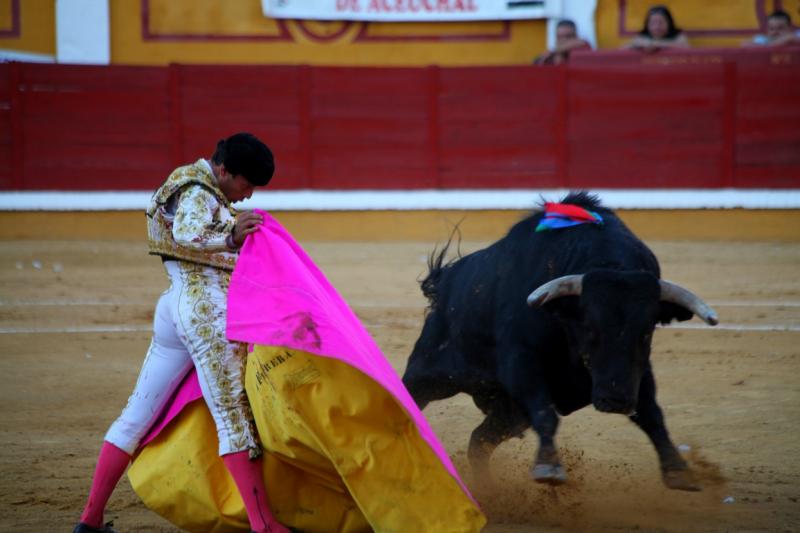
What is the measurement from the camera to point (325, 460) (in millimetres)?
2793

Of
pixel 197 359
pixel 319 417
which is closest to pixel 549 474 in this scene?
pixel 319 417

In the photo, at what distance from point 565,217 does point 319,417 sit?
3.41 ft

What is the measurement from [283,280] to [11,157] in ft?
24.5

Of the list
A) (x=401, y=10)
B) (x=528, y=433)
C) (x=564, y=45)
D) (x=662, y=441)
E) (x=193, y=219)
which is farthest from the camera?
(x=401, y=10)

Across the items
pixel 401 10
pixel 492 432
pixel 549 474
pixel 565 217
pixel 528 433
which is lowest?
pixel 528 433

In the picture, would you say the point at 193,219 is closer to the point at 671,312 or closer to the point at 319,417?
the point at 319,417

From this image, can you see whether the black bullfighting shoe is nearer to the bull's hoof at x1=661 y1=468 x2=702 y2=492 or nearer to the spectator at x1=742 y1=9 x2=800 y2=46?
the bull's hoof at x1=661 y1=468 x2=702 y2=492

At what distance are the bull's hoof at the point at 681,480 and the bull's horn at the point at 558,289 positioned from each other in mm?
505

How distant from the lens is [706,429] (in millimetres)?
4180

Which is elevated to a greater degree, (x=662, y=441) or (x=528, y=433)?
(x=662, y=441)

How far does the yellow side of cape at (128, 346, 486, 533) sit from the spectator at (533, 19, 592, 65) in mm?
7364

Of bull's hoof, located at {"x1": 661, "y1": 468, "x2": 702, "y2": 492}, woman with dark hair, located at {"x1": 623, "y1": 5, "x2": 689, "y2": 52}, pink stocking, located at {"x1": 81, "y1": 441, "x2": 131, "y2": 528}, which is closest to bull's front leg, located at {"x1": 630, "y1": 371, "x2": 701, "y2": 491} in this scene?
bull's hoof, located at {"x1": 661, "y1": 468, "x2": 702, "y2": 492}

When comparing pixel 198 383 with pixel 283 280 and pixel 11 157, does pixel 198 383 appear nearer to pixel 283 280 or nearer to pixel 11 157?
pixel 283 280

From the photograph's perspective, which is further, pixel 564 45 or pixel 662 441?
pixel 564 45
